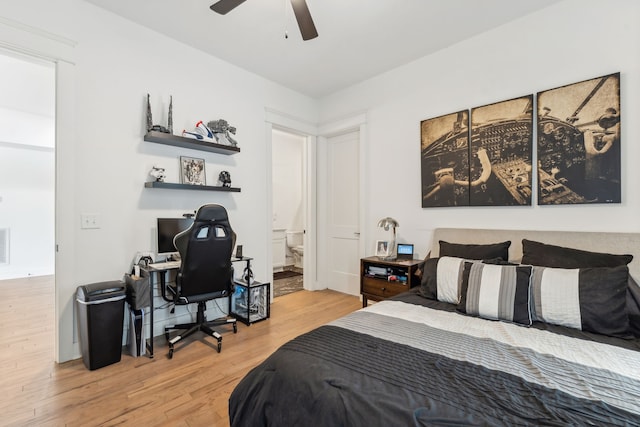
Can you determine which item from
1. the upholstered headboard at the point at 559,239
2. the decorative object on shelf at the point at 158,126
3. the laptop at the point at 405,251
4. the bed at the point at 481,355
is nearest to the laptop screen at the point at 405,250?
the laptop at the point at 405,251

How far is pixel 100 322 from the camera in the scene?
2248 millimetres

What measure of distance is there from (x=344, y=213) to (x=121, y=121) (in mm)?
2851

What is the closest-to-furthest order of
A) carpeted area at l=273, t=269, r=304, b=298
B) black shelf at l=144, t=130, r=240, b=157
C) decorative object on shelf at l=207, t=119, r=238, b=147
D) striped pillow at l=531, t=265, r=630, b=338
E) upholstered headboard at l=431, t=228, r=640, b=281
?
1. striped pillow at l=531, t=265, r=630, b=338
2. upholstered headboard at l=431, t=228, r=640, b=281
3. black shelf at l=144, t=130, r=240, b=157
4. decorative object on shelf at l=207, t=119, r=238, b=147
5. carpeted area at l=273, t=269, r=304, b=298

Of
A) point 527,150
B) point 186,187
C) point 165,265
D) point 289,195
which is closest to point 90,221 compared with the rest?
point 165,265

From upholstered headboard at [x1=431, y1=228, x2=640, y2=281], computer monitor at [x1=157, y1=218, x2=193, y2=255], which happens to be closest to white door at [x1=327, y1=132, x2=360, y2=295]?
upholstered headboard at [x1=431, y1=228, x2=640, y2=281]

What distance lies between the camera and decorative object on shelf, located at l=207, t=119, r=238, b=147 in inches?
127

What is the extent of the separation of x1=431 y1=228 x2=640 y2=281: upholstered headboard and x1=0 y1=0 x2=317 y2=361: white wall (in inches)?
96.1

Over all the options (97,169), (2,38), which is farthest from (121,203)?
(2,38)

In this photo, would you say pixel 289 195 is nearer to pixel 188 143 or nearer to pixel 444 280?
pixel 188 143

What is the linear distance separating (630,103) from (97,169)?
14.0 feet

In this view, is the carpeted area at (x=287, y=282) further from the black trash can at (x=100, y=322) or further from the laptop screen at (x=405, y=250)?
Result: the black trash can at (x=100, y=322)

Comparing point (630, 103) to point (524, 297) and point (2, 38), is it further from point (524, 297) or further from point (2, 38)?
point (2, 38)

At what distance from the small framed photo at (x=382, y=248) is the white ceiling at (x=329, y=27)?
84.1 inches

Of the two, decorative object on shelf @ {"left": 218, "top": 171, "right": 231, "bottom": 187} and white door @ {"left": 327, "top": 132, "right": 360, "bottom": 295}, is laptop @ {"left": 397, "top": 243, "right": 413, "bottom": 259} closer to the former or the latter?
white door @ {"left": 327, "top": 132, "right": 360, "bottom": 295}
